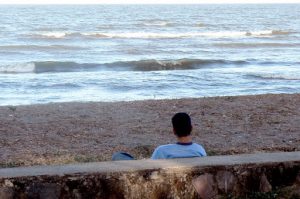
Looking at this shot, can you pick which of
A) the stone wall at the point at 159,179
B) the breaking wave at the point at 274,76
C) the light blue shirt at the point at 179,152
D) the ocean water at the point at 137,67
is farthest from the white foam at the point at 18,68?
the stone wall at the point at 159,179

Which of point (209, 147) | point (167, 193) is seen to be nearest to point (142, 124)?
point (209, 147)

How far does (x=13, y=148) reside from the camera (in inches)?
313

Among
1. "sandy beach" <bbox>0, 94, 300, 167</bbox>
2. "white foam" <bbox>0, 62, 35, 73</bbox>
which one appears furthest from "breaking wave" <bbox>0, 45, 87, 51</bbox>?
"sandy beach" <bbox>0, 94, 300, 167</bbox>

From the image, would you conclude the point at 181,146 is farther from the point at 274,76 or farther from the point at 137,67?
the point at 137,67

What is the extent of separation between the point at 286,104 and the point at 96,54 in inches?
604

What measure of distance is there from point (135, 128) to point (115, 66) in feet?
40.4

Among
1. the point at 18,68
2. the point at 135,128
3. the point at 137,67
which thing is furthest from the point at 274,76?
the point at 135,128

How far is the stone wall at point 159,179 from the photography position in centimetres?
428

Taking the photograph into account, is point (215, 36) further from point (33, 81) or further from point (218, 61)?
point (33, 81)

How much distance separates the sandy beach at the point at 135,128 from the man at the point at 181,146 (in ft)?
6.04

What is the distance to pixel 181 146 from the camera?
4.93 m

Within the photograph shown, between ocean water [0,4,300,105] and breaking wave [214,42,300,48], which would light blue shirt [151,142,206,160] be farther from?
breaking wave [214,42,300,48]

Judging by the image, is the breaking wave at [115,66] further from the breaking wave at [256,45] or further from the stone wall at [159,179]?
the stone wall at [159,179]

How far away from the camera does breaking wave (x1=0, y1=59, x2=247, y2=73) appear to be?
20.4 meters
